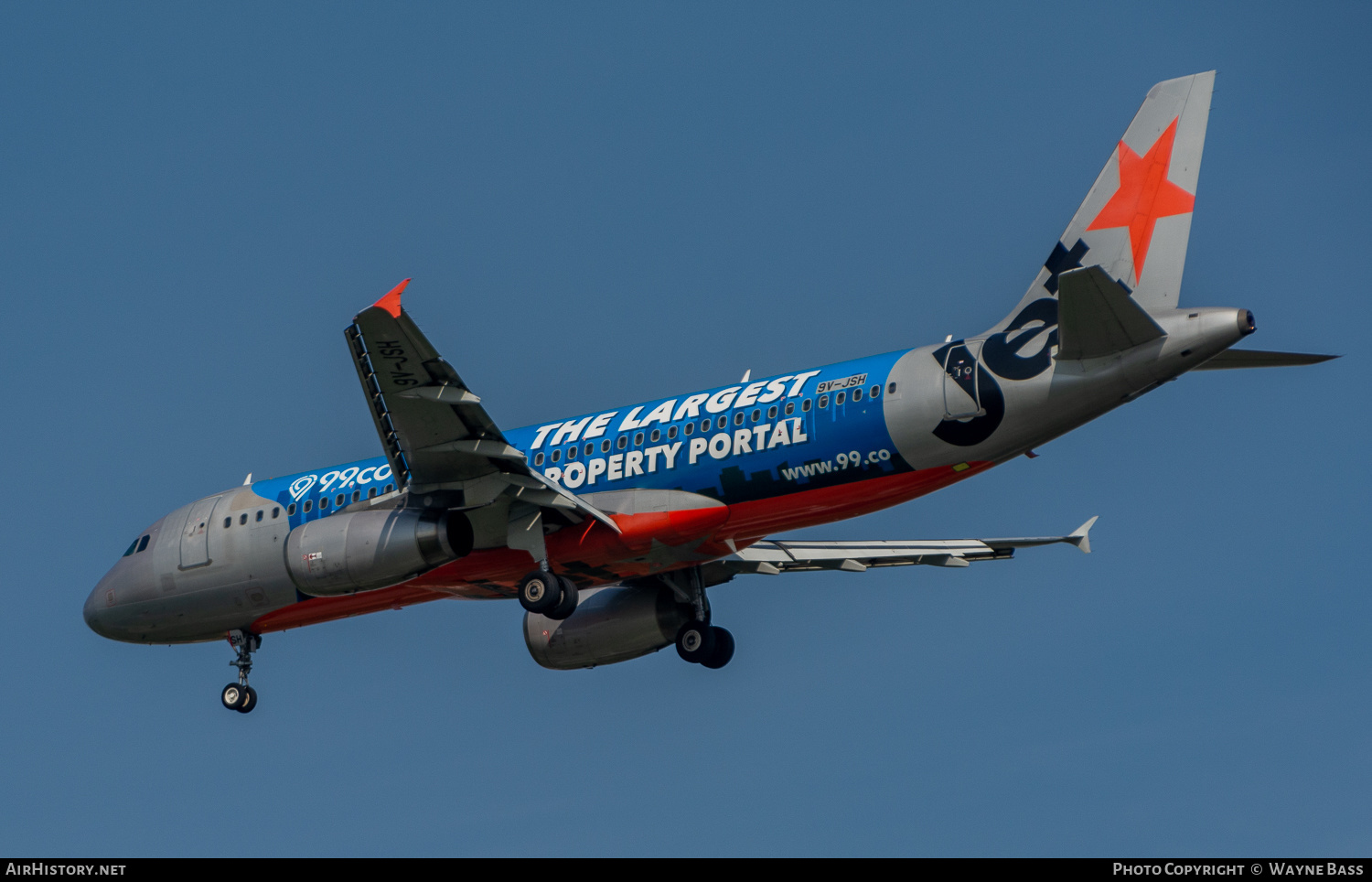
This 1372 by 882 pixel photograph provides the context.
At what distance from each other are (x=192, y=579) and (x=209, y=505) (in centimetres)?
156

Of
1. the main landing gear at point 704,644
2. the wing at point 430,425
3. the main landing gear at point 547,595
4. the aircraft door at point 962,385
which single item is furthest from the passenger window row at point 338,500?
the aircraft door at point 962,385

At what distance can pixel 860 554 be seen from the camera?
3394 cm

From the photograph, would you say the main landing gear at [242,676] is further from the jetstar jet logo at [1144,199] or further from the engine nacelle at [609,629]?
the jetstar jet logo at [1144,199]

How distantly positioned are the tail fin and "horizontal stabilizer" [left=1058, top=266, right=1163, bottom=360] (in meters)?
1.46

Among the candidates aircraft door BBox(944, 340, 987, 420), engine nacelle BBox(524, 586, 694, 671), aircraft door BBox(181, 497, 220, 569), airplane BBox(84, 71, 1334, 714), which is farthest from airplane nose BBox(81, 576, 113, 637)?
aircraft door BBox(944, 340, 987, 420)

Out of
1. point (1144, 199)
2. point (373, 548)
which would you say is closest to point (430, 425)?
point (373, 548)

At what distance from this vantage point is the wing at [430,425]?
2586 centimetres

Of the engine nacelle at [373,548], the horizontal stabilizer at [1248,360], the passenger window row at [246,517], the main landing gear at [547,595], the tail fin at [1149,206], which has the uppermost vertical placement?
the tail fin at [1149,206]

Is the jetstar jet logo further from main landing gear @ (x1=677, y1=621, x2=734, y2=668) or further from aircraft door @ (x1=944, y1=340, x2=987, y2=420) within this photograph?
main landing gear @ (x1=677, y1=621, x2=734, y2=668)

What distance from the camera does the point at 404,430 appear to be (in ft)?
90.2

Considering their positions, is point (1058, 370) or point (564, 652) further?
point (564, 652)

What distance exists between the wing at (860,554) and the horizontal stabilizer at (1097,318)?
9231mm
